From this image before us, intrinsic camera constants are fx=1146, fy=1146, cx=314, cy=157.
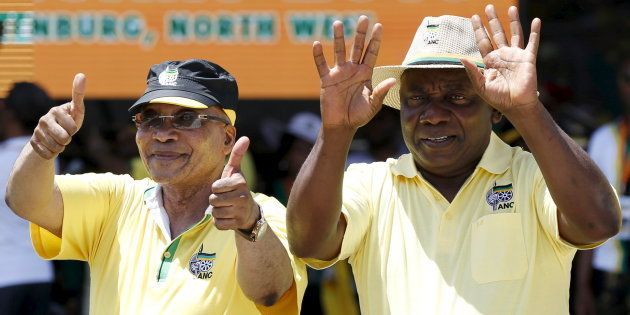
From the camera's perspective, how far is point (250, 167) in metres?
6.14

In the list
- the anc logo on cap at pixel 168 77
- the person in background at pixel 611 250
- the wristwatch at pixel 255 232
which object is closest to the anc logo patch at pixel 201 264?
the wristwatch at pixel 255 232

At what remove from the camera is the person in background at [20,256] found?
5234 mm

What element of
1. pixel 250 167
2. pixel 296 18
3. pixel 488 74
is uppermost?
pixel 488 74

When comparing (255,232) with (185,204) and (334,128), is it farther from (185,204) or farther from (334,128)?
(185,204)

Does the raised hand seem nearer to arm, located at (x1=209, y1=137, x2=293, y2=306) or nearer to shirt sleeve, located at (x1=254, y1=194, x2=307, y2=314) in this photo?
arm, located at (x1=209, y1=137, x2=293, y2=306)

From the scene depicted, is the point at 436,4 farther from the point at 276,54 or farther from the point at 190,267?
the point at 190,267

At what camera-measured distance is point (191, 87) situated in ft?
11.8

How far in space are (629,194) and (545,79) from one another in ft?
3.25

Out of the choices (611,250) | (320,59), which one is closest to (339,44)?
(320,59)

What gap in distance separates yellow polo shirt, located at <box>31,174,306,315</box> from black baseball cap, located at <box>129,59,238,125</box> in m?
0.30

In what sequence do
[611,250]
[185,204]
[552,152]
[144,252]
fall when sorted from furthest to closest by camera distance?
[611,250] < [185,204] < [144,252] < [552,152]

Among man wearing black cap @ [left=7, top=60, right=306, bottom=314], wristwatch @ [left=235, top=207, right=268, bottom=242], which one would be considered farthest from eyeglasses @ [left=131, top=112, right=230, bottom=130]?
wristwatch @ [left=235, top=207, right=268, bottom=242]

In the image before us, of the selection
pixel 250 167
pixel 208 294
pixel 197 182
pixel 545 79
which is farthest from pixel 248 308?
pixel 545 79

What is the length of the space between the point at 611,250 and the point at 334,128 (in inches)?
126
